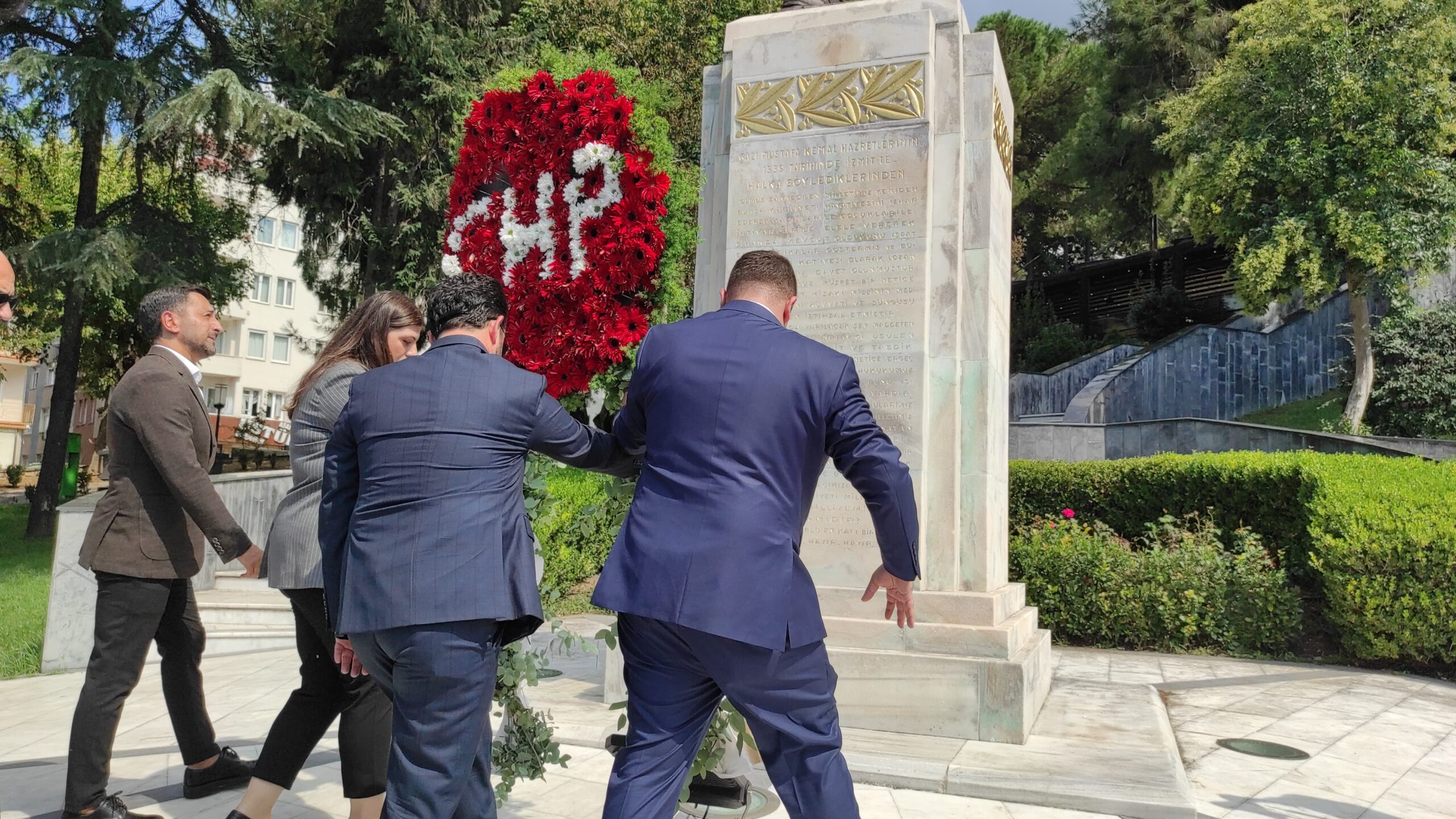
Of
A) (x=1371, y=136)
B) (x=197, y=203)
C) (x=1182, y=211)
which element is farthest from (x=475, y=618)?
(x=1182, y=211)

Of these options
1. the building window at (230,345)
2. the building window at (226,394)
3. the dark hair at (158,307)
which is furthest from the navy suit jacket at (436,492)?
the building window at (226,394)

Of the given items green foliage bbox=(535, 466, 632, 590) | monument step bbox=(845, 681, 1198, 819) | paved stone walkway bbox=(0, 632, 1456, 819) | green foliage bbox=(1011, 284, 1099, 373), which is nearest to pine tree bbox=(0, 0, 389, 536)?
green foliage bbox=(535, 466, 632, 590)

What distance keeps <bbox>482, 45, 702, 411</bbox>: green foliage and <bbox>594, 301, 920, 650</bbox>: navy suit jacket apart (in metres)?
1.46

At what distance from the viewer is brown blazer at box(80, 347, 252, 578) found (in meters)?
3.55

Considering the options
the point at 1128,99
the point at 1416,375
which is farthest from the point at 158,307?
the point at 1128,99

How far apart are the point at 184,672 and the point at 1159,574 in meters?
7.78

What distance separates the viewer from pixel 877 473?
2.54 m

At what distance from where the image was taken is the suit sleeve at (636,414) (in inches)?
108

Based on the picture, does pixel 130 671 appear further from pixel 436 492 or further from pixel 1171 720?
pixel 1171 720

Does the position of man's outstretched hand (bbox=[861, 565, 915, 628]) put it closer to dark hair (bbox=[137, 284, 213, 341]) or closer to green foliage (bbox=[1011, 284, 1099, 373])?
dark hair (bbox=[137, 284, 213, 341])

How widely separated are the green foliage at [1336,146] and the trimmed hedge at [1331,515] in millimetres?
10985

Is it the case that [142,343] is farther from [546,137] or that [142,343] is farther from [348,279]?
[546,137]

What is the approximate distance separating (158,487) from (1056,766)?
12.6 feet

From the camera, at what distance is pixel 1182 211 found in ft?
80.5
